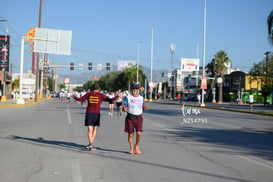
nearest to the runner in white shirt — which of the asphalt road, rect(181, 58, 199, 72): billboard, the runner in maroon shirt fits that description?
the asphalt road

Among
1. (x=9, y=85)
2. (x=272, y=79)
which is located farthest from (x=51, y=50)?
(x=9, y=85)

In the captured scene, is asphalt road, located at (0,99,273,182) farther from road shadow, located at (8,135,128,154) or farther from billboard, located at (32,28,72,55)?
billboard, located at (32,28,72,55)

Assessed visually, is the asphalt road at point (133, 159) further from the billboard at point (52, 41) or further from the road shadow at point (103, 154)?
the billboard at point (52, 41)

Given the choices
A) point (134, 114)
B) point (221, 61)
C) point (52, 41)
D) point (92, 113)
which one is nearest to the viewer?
point (134, 114)

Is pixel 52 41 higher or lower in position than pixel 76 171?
higher

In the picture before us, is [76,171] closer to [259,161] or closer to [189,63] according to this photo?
[259,161]

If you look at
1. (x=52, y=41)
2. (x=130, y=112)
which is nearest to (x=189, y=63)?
(x=52, y=41)

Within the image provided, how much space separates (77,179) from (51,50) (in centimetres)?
3732

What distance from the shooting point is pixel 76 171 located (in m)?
7.04

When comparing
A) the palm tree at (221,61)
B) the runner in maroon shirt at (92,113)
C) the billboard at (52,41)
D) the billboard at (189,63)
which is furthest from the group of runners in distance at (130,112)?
the billboard at (189,63)

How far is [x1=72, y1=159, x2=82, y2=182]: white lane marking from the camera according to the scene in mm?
6452

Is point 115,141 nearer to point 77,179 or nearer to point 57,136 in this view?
point 57,136

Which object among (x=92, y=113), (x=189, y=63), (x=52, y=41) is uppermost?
(x=189, y=63)

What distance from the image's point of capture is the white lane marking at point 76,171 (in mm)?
6452
